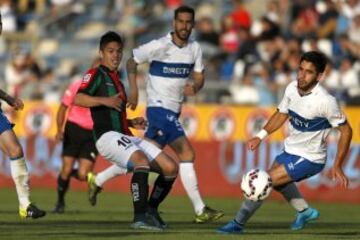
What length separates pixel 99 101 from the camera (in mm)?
13242

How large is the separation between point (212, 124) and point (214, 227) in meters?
10.6

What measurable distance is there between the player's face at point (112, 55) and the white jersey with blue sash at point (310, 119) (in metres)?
2.00

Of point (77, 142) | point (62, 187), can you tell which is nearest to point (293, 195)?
point (62, 187)

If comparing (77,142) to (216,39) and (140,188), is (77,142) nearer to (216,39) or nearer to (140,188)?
(140,188)

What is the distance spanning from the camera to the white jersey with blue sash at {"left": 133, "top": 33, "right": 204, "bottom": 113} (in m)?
16.0

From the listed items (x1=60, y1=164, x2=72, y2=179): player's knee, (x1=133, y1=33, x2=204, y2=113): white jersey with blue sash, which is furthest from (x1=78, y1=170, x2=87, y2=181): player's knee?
(x1=133, y1=33, x2=204, y2=113): white jersey with blue sash

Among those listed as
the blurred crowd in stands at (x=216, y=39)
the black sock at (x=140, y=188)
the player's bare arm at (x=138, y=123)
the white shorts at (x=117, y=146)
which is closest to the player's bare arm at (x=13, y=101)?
the white shorts at (x=117, y=146)

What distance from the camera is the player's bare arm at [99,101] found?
1326 cm

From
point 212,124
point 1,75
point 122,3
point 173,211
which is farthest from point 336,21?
point 173,211

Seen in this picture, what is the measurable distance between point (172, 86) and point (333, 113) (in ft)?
10.5

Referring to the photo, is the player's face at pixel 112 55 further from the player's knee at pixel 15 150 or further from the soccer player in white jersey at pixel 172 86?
the soccer player in white jersey at pixel 172 86

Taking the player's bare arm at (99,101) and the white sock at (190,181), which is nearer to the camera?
the player's bare arm at (99,101)

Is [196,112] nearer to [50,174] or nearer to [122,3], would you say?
[50,174]

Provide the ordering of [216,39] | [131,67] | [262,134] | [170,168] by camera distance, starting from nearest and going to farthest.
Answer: [262,134], [170,168], [131,67], [216,39]
